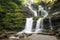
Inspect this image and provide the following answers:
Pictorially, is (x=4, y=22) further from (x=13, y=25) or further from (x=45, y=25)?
(x=45, y=25)

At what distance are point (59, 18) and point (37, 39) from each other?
28.7 ft

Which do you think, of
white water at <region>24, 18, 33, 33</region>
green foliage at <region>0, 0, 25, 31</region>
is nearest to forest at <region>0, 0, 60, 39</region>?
green foliage at <region>0, 0, 25, 31</region>

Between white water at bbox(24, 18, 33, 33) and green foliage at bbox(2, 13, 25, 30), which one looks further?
white water at bbox(24, 18, 33, 33)

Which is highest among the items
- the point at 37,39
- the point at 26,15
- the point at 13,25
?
the point at 26,15

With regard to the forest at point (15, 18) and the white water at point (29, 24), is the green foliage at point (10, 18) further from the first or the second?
the white water at point (29, 24)

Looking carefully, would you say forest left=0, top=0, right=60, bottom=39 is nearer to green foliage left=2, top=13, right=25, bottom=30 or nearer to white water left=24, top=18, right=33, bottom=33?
green foliage left=2, top=13, right=25, bottom=30

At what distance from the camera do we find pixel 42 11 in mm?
30469

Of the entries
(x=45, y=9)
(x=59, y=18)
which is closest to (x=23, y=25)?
(x=59, y=18)

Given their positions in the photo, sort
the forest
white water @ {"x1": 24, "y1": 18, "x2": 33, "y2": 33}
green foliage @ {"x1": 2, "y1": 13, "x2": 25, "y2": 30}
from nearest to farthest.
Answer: the forest < green foliage @ {"x1": 2, "y1": 13, "x2": 25, "y2": 30} < white water @ {"x1": 24, "y1": 18, "x2": 33, "y2": 33}

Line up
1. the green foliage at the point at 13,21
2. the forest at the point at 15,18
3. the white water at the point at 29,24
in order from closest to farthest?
the forest at the point at 15,18, the green foliage at the point at 13,21, the white water at the point at 29,24

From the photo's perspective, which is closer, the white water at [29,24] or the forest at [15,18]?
the forest at [15,18]

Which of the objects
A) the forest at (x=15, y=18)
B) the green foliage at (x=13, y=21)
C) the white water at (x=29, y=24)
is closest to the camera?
the forest at (x=15, y=18)

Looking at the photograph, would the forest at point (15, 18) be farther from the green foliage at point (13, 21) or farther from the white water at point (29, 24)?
the white water at point (29, 24)

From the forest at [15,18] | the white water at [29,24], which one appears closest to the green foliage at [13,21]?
the forest at [15,18]
